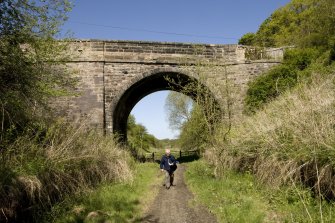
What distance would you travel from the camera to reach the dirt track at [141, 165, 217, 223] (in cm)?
726

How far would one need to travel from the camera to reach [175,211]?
8.06m

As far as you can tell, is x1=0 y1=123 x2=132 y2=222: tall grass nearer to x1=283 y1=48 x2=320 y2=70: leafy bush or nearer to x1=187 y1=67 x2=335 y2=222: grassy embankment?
x1=187 y1=67 x2=335 y2=222: grassy embankment

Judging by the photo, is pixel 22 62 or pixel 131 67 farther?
pixel 131 67

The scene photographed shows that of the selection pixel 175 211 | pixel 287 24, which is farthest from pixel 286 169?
pixel 287 24

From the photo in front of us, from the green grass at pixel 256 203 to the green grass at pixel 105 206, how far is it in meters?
1.67

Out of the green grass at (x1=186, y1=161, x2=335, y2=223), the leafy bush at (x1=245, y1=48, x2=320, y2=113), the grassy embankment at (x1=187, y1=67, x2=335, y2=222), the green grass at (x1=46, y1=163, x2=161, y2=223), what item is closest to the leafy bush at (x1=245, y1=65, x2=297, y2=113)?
the leafy bush at (x1=245, y1=48, x2=320, y2=113)

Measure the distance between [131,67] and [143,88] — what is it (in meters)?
2.92

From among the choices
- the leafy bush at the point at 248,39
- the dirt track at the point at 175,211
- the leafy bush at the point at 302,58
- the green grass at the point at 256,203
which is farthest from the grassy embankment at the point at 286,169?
the leafy bush at the point at 248,39

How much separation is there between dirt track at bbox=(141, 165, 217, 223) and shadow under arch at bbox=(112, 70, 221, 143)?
6639 mm

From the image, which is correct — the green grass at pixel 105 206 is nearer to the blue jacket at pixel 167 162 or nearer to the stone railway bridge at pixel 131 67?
the blue jacket at pixel 167 162

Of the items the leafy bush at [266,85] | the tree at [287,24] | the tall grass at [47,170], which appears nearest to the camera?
the tall grass at [47,170]

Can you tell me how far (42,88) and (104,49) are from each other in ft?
30.8

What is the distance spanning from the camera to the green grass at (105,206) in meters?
7.00

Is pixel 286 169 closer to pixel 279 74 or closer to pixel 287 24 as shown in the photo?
pixel 279 74
